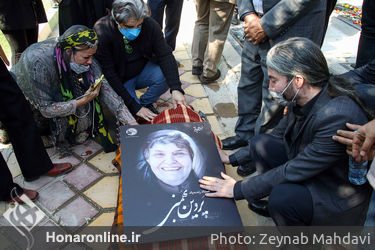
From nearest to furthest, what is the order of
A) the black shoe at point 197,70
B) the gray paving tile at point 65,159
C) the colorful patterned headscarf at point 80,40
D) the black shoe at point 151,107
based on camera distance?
the colorful patterned headscarf at point 80,40 < the gray paving tile at point 65,159 < the black shoe at point 151,107 < the black shoe at point 197,70

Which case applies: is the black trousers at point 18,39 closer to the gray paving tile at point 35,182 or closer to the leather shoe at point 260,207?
the gray paving tile at point 35,182

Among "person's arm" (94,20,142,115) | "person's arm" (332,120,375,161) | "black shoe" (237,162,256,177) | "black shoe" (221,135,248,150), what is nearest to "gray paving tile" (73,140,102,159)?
"person's arm" (94,20,142,115)

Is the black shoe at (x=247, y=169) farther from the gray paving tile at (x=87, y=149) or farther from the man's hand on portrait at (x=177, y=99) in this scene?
the gray paving tile at (x=87, y=149)

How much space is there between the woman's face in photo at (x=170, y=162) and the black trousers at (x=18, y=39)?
1924mm

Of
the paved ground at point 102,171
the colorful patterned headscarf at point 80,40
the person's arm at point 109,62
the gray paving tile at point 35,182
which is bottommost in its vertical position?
the paved ground at point 102,171

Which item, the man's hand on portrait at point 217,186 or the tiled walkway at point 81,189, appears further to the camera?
the tiled walkway at point 81,189

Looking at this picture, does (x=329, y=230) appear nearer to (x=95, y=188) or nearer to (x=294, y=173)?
(x=294, y=173)

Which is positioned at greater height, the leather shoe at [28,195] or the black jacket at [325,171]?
the black jacket at [325,171]

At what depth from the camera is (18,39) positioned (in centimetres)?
277

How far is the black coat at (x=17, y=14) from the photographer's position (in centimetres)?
254

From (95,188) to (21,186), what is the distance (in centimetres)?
51

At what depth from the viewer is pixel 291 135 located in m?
1.66

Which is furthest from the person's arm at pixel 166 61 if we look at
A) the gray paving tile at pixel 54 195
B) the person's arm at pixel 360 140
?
the person's arm at pixel 360 140

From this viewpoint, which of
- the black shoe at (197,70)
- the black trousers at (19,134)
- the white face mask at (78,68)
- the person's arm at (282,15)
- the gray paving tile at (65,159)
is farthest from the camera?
the black shoe at (197,70)
